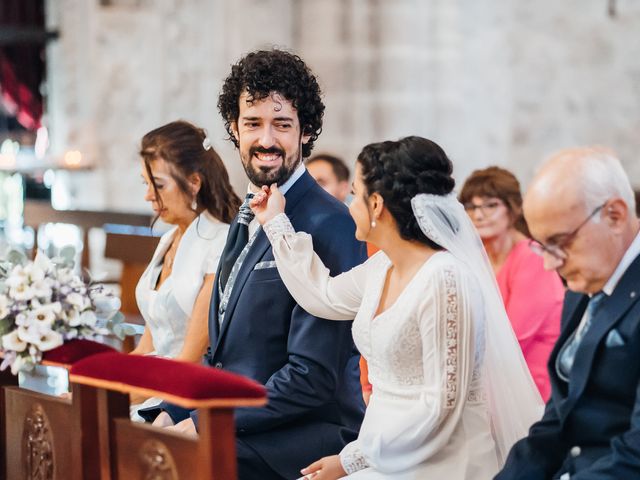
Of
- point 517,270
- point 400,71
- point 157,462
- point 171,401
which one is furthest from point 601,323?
point 400,71

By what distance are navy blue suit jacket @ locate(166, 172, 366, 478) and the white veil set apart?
0.53 m

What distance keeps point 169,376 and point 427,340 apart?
72 cm

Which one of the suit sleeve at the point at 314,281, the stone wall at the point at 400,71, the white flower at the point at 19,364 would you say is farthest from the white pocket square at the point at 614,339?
the stone wall at the point at 400,71

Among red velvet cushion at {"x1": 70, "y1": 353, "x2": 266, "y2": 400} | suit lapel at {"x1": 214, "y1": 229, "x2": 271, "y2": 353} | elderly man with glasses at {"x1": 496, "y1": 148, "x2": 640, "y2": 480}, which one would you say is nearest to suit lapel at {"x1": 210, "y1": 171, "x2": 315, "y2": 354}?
suit lapel at {"x1": 214, "y1": 229, "x2": 271, "y2": 353}

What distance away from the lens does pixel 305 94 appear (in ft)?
11.5

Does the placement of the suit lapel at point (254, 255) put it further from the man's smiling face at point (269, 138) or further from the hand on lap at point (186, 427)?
the hand on lap at point (186, 427)

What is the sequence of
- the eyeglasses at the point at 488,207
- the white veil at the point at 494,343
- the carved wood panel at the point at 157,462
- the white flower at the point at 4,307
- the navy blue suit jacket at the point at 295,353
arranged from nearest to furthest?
the carved wood panel at the point at 157,462, the white veil at the point at 494,343, the white flower at the point at 4,307, the navy blue suit jacket at the point at 295,353, the eyeglasses at the point at 488,207

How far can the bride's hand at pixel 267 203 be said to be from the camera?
11.1ft

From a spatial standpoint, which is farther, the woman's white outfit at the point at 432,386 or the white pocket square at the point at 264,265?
the white pocket square at the point at 264,265

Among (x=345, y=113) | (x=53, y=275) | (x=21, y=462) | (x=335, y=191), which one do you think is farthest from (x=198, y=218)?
(x=345, y=113)

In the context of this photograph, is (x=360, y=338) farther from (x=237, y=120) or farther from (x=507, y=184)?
(x=507, y=184)

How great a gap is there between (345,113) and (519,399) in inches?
238

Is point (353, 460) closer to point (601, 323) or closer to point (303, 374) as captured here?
point (303, 374)

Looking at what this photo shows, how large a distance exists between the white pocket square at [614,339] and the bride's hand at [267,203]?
1.26 m
